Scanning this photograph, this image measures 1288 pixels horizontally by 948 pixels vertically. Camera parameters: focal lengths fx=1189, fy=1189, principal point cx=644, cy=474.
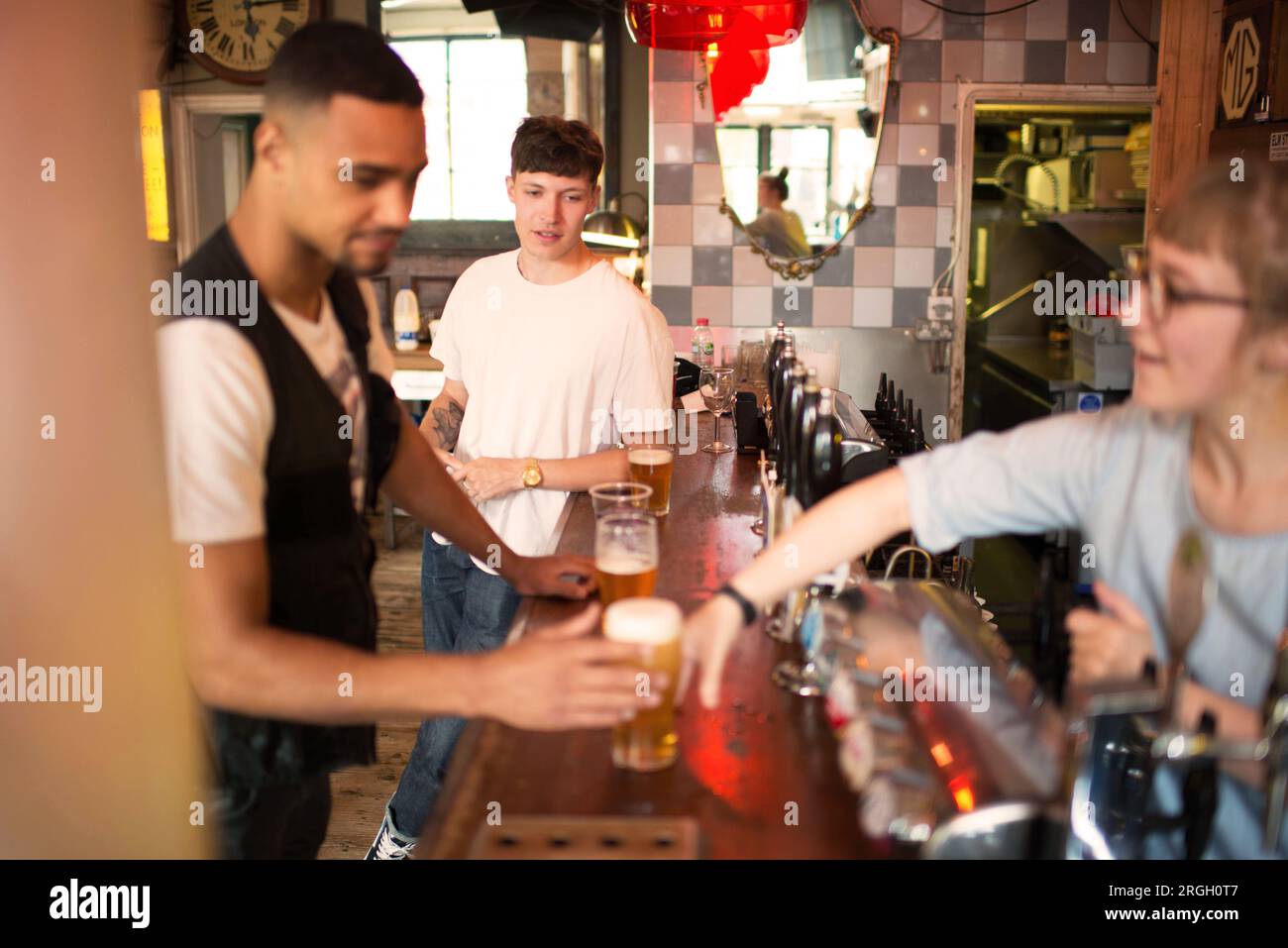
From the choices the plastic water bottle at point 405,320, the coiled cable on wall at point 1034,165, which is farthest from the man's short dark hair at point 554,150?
the coiled cable on wall at point 1034,165

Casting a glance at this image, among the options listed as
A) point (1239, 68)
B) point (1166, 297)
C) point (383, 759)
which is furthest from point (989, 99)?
point (1166, 297)

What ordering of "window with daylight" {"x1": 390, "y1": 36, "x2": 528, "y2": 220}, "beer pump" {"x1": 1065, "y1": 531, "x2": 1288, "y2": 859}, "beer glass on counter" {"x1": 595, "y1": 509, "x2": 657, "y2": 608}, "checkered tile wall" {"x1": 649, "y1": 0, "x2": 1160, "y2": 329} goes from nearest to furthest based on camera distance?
"beer pump" {"x1": 1065, "y1": 531, "x2": 1288, "y2": 859}
"beer glass on counter" {"x1": 595, "y1": 509, "x2": 657, "y2": 608}
"checkered tile wall" {"x1": 649, "y1": 0, "x2": 1160, "y2": 329}
"window with daylight" {"x1": 390, "y1": 36, "x2": 528, "y2": 220}

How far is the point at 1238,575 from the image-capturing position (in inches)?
54.3

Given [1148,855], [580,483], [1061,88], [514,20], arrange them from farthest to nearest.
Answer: [514,20] < [1061,88] < [580,483] < [1148,855]

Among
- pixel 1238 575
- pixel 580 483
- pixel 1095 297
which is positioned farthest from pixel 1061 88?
pixel 1238 575

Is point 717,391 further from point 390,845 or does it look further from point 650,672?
point 650,672

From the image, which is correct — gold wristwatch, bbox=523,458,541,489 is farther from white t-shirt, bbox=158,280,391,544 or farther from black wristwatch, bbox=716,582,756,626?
white t-shirt, bbox=158,280,391,544

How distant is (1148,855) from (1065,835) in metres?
0.27

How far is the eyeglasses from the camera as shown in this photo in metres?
1.28

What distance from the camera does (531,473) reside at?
2.79 m

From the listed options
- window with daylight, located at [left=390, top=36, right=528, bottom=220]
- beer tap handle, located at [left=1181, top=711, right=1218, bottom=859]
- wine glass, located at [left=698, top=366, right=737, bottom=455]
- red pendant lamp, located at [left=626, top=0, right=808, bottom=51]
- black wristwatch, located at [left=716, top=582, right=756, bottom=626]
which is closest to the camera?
beer tap handle, located at [left=1181, top=711, right=1218, bottom=859]

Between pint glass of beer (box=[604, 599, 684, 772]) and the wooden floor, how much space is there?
0.83 m

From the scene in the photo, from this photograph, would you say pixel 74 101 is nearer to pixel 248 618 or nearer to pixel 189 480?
pixel 189 480

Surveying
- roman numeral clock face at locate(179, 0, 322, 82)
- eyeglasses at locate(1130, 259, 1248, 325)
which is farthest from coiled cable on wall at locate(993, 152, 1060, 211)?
eyeglasses at locate(1130, 259, 1248, 325)
